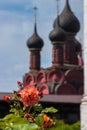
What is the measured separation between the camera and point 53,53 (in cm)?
3669

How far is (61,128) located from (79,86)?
28.9 meters

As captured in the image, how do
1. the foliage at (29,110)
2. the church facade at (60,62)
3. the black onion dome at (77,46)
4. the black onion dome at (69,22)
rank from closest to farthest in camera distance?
the foliage at (29,110)
the church facade at (60,62)
the black onion dome at (69,22)
the black onion dome at (77,46)

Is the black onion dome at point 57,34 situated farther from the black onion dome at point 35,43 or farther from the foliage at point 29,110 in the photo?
the foliage at point 29,110

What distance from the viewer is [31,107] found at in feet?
10.6

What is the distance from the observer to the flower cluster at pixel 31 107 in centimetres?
295

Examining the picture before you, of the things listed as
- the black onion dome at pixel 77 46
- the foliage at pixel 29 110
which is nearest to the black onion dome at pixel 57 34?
the black onion dome at pixel 77 46

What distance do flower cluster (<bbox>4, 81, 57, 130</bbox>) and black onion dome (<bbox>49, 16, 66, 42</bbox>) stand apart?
32764mm

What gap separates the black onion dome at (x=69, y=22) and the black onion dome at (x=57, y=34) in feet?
1.30

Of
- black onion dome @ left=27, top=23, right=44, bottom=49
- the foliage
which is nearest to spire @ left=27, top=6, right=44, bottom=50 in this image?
black onion dome @ left=27, top=23, right=44, bottom=49

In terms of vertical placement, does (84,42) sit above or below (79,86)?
above

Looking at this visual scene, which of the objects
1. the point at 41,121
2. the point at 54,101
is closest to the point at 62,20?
the point at 54,101

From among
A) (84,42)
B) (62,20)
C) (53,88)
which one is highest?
(62,20)

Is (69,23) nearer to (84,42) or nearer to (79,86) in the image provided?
(79,86)

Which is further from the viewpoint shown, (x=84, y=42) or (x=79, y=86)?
(x=79, y=86)
